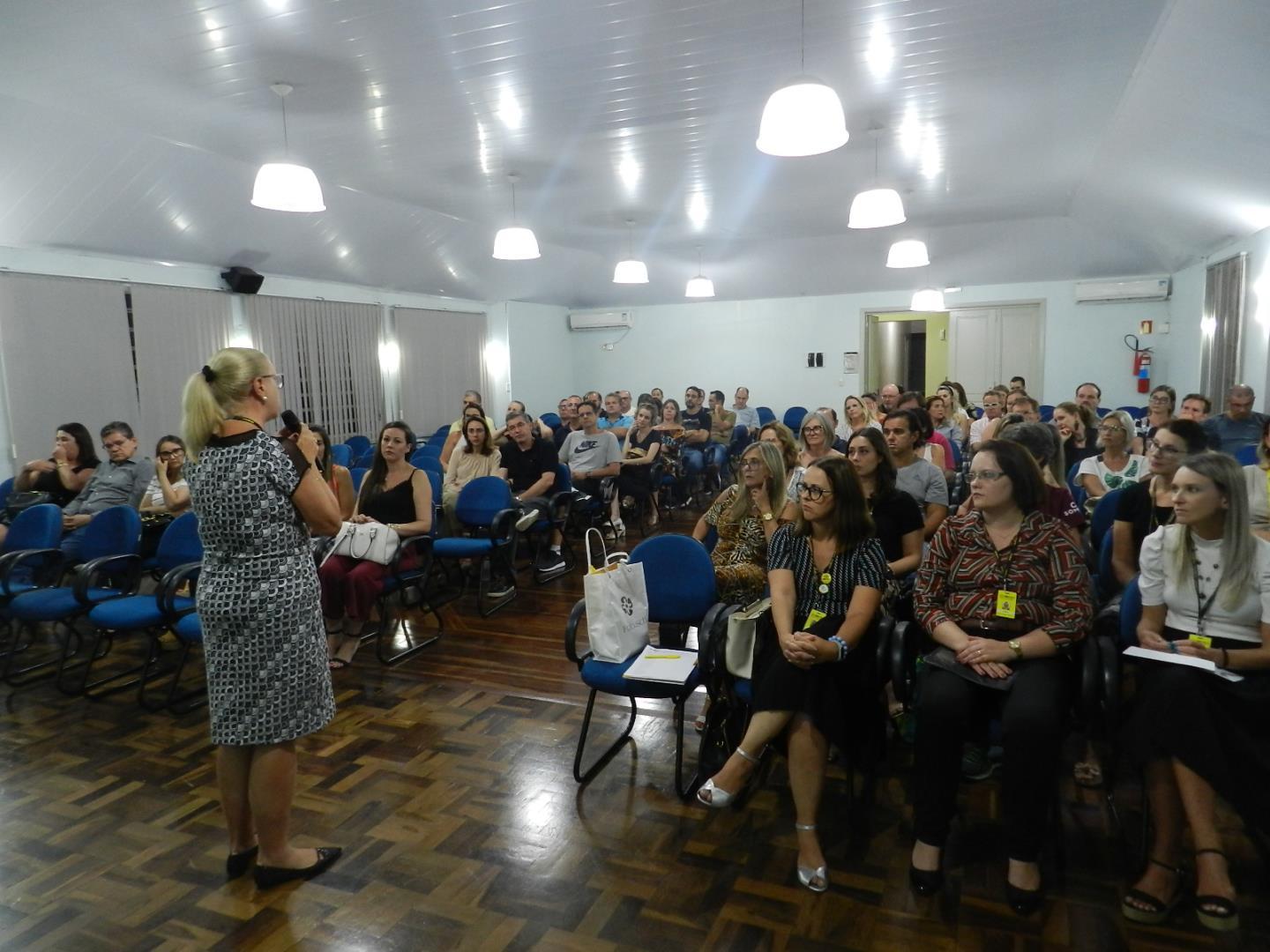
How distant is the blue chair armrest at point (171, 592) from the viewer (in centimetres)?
378

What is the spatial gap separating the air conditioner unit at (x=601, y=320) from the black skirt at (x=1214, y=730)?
12.0 metres

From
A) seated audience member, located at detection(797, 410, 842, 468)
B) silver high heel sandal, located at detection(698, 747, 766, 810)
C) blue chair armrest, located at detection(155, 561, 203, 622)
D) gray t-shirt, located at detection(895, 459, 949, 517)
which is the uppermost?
A: seated audience member, located at detection(797, 410, 842, 468)

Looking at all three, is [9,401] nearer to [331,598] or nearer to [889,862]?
[331,598]

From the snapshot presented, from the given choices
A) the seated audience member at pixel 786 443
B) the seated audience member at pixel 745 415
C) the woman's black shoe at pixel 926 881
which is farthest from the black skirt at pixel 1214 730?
the seated audience member at pixel 745 415

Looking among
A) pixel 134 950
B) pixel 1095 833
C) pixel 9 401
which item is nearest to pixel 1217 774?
pixel 1095 833

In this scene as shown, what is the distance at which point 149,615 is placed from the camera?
3.83 meters

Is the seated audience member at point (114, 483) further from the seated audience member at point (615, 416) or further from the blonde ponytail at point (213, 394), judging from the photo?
the seated audience member at point (615, 416)

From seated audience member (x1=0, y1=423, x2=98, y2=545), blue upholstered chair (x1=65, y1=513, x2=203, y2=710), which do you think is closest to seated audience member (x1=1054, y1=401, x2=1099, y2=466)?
blue upholstered chair (x1=65, y1=513, x2=203, y2=710)

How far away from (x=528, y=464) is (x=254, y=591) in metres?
3.95

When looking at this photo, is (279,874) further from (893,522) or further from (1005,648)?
(893,522)

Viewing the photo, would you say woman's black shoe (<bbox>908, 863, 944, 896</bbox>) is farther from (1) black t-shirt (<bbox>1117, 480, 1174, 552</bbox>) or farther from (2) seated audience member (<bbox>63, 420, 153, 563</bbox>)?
(2) seated audience member (<bbox>63, 420, 153, 563</bbox>)

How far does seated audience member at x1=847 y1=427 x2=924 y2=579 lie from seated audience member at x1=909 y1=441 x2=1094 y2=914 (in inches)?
22.8

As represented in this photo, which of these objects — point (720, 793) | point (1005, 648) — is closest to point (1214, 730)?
point (1005, 648)

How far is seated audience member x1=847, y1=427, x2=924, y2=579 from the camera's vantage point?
3.36 metres
